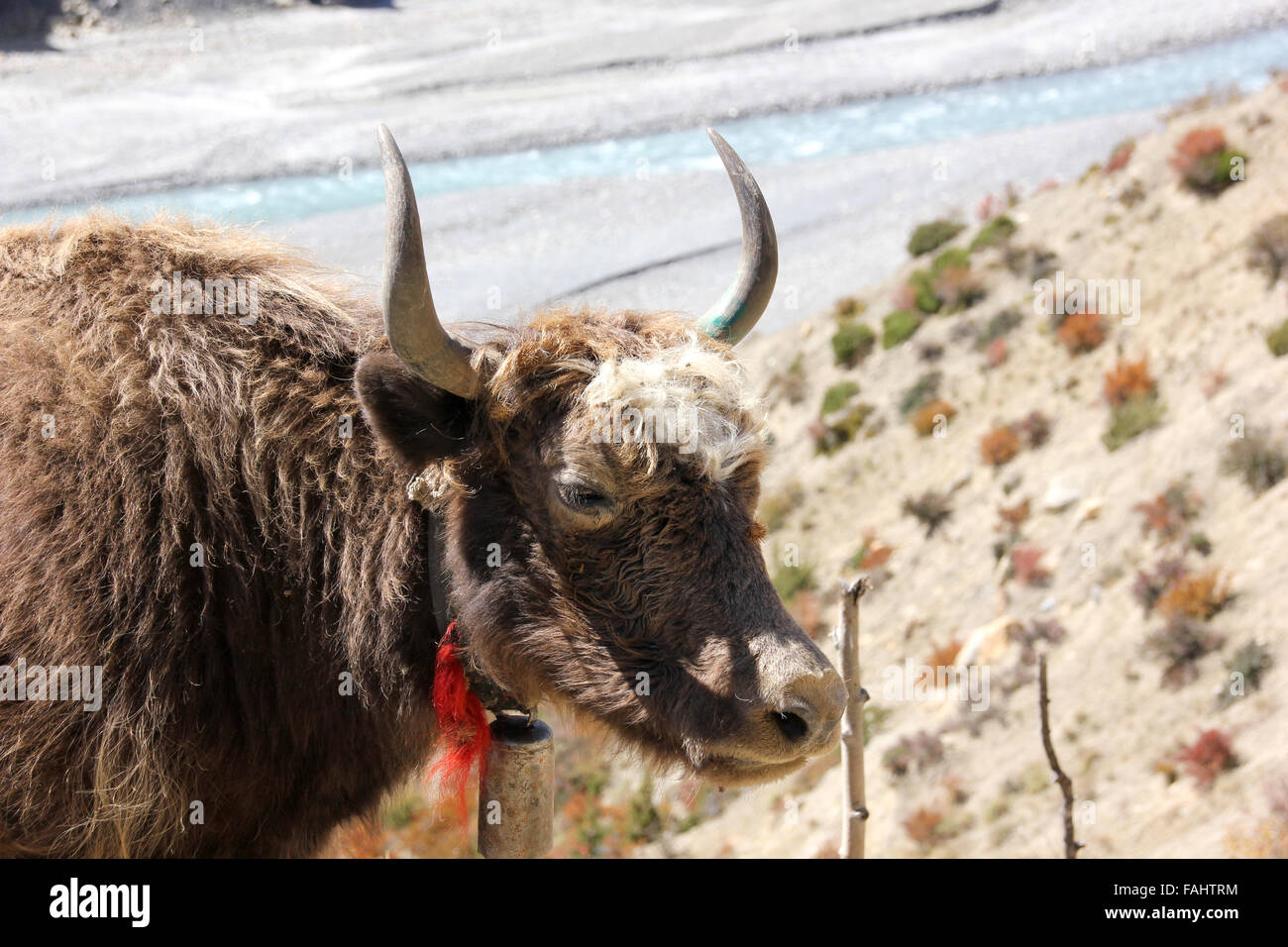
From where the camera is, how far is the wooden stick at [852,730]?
500 cm

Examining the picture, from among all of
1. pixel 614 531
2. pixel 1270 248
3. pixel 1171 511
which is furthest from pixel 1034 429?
pixel 614 531

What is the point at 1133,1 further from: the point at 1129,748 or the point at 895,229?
the point at 1129,748

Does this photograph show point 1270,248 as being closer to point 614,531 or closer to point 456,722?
point 614,531

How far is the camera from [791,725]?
3.47 m

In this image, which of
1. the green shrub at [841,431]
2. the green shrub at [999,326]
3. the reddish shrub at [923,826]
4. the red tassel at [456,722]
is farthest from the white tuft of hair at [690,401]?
the green shrub at [999,326]

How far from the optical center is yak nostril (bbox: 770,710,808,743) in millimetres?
3445

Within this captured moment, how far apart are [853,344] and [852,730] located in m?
18.4

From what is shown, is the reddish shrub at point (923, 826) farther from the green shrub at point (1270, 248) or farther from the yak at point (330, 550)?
the green shrub at point (1270, 248)

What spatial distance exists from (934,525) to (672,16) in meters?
34.9

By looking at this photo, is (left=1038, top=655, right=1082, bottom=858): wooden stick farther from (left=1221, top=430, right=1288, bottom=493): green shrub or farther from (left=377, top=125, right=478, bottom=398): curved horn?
(left=1221, top=430, right=1288, bottom=493): green shrub

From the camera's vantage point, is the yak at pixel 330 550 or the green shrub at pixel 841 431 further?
the green shrub at pixel 841 431

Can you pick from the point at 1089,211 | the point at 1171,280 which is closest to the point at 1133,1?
the point at 1089,211

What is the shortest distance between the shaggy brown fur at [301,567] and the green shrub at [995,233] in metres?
21.1
